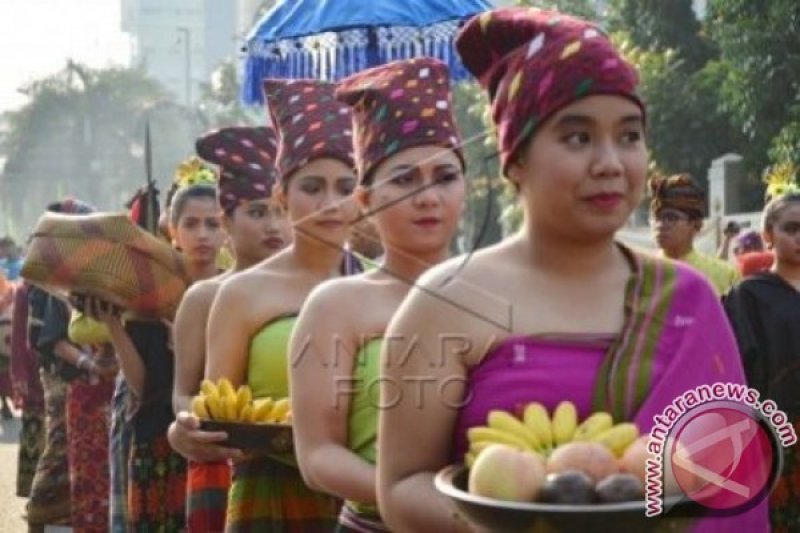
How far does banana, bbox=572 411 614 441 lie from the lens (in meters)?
2.95

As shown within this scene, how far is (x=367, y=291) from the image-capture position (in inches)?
182

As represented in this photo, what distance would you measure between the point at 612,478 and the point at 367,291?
1.86m

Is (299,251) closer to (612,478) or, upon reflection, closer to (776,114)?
(612,478)

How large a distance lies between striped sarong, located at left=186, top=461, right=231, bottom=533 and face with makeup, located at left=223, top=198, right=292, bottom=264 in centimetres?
68

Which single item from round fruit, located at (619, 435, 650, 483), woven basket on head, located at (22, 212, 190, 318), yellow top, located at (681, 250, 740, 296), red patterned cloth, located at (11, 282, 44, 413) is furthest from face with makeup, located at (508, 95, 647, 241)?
red patterned cloth, located at (11, 282, 44, 413)

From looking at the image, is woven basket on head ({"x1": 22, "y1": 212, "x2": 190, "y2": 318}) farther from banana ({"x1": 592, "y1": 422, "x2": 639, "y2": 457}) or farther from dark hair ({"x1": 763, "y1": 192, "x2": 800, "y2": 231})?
banana ({"x1": 592, "y1": 422, "x2": 639, "y2": 457})

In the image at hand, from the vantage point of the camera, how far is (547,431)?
2.99m

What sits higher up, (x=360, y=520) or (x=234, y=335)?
(x=234, y=335)

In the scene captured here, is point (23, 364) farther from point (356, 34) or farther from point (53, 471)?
point (356, 34)

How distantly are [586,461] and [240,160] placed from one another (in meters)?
3.78

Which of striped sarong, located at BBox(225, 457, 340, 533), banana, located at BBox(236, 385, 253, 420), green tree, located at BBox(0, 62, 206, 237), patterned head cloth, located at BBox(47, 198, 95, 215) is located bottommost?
green tree, located at BBox(0, 62, 206, 237)

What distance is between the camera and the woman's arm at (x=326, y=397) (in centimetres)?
425

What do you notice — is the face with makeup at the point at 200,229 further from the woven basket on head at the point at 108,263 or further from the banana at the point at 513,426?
the banana at the point at 513,426

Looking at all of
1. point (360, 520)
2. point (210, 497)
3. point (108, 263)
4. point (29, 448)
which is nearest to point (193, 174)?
point (108, 263)
